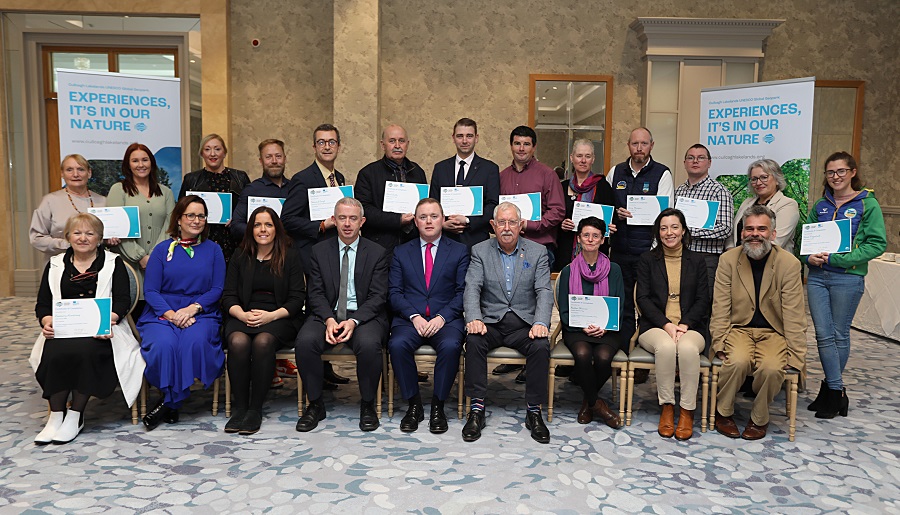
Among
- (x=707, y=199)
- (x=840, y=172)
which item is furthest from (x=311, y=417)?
(x=840, y=172)

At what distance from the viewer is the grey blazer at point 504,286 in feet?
13.9

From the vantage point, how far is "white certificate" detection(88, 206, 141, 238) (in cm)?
427

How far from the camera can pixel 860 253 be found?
412 cm

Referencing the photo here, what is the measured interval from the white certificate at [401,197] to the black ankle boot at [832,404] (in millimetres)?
3095

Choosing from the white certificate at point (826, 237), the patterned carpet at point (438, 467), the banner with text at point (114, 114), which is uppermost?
the banner with text at point (114, 114)

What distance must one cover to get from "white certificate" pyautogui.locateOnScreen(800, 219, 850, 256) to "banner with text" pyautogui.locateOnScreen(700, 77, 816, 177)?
3.48 feet

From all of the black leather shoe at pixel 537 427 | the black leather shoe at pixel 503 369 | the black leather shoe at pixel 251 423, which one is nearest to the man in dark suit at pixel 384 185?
the black leather shoe at pixel 503 369

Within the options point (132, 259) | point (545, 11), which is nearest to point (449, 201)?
point (132, 259)

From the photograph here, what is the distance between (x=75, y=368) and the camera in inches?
149

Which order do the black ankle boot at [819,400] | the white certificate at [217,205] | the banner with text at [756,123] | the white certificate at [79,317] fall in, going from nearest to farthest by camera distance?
1. the white certificate at [79,317]
2. the black ankle boot at [819,400]
3. the white certificate at [217,205]
4. the banner with text at [756,123]

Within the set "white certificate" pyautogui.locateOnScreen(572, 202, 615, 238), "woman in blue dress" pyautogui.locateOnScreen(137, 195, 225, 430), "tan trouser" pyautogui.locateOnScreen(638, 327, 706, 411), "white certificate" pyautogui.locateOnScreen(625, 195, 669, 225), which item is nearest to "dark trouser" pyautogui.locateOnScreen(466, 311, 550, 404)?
"tan trouser" pyautogui.locateOnScreen(638, 327, 706, 411)

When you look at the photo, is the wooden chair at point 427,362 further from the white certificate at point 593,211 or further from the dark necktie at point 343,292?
the white certificate at point 593,211

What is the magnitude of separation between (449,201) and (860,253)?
8.96 feet

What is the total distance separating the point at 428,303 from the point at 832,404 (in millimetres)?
2797
